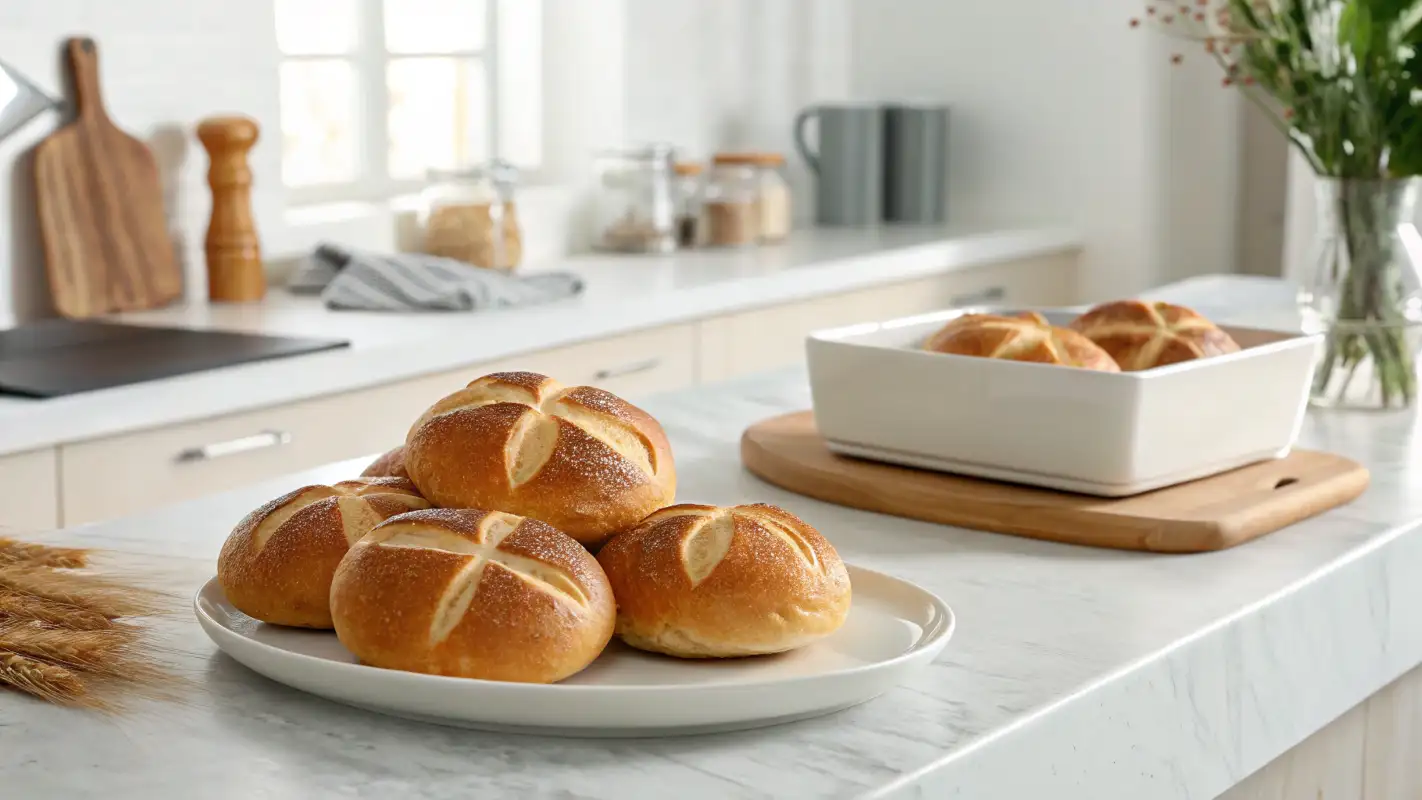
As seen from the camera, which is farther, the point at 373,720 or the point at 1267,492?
the point at 1267,492

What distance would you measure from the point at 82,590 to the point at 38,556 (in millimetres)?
65

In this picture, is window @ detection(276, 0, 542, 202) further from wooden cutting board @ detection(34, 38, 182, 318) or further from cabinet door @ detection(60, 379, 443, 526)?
cabinet door @ detection(60, 379, 443, 526)

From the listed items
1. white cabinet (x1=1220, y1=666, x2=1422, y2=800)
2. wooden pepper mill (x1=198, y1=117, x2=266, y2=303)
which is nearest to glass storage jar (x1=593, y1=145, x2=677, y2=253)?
wooden pepper mill (x1=198, y1=117, x2=266, y2=303)

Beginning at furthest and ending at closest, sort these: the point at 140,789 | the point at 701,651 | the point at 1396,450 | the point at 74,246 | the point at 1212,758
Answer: the point at 74,246, the point at 1396,450, the point at 1212,758, the point at 701,651, the point at 140,789

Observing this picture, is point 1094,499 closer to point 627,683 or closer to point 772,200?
point 627,683

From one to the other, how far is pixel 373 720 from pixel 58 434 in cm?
130

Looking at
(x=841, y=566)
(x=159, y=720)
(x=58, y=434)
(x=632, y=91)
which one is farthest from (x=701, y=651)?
(x=632, y=91)

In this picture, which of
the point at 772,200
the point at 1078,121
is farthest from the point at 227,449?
the point at 1078,121

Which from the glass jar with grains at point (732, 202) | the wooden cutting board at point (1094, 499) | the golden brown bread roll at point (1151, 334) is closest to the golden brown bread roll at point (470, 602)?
the wooden cutting board at point (1094, 499)

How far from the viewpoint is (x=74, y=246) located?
8.35 feet

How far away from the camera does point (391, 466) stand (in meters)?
0.97

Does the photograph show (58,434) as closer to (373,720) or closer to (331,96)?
(373,720)

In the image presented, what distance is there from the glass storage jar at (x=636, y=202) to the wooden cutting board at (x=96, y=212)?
3.45 feet

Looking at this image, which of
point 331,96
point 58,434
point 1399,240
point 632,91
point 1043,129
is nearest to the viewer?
point 1399,240
